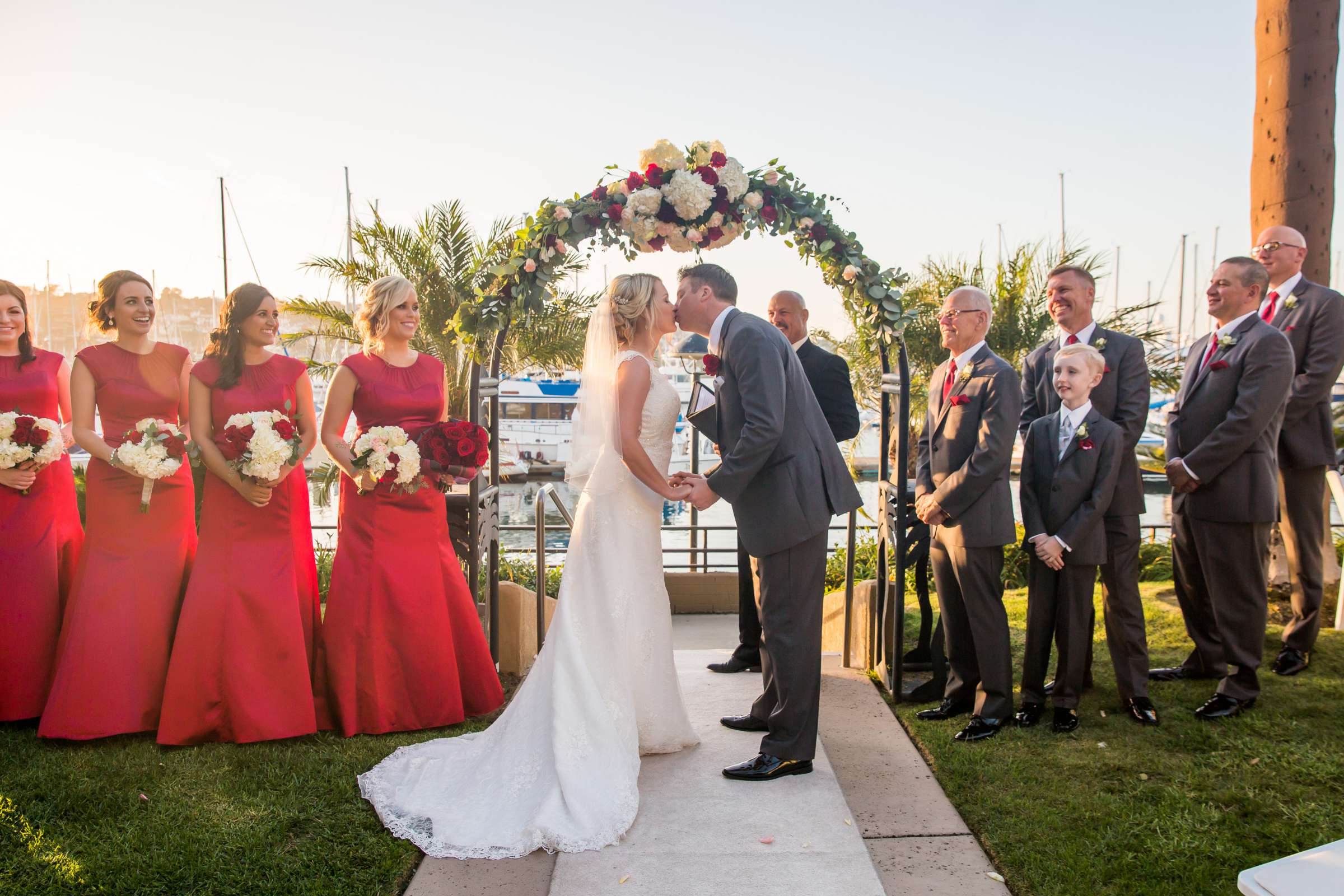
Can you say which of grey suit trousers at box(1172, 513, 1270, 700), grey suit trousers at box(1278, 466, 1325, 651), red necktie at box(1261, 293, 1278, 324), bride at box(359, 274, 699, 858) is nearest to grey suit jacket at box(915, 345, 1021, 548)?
grey suit trousers at box(1172, 513, 1270, 700)

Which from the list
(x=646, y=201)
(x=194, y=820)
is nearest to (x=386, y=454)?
(x=194, y=820)

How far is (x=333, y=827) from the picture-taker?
12.5ft

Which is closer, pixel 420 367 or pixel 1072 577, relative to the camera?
pixel 1072 577

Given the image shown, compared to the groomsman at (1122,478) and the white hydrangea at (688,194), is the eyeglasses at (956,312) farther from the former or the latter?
the white hydrangea at (688,194)

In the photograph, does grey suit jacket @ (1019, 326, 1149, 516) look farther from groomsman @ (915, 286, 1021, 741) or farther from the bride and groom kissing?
the bride and groom kissing

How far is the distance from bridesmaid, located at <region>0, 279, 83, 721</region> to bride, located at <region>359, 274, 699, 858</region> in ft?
7.50

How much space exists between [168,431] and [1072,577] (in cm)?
485

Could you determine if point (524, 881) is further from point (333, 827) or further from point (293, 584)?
point (293, 584)

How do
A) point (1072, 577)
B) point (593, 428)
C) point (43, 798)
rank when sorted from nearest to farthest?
point (43, 798) → point (593, 428) → point (1072, 577)

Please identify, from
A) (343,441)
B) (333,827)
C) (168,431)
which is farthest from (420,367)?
(333,827)

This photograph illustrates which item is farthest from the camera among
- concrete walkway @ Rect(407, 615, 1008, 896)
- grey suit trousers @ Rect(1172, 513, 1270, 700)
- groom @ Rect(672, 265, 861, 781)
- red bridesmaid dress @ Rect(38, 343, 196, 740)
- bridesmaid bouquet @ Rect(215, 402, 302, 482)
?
grey suit trousers @ Rect(1172, 513, 1270, 700)

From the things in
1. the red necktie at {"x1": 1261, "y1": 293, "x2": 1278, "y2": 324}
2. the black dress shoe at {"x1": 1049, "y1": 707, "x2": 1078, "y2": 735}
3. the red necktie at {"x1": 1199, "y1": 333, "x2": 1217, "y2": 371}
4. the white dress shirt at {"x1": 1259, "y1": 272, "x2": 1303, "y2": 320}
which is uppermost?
the white dress shirt at {"x1": 1259, "y1": 272, "x2": 1303, "y2": 320}

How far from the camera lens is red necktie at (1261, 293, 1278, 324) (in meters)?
5.61

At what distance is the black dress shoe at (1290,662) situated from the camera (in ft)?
17.8
